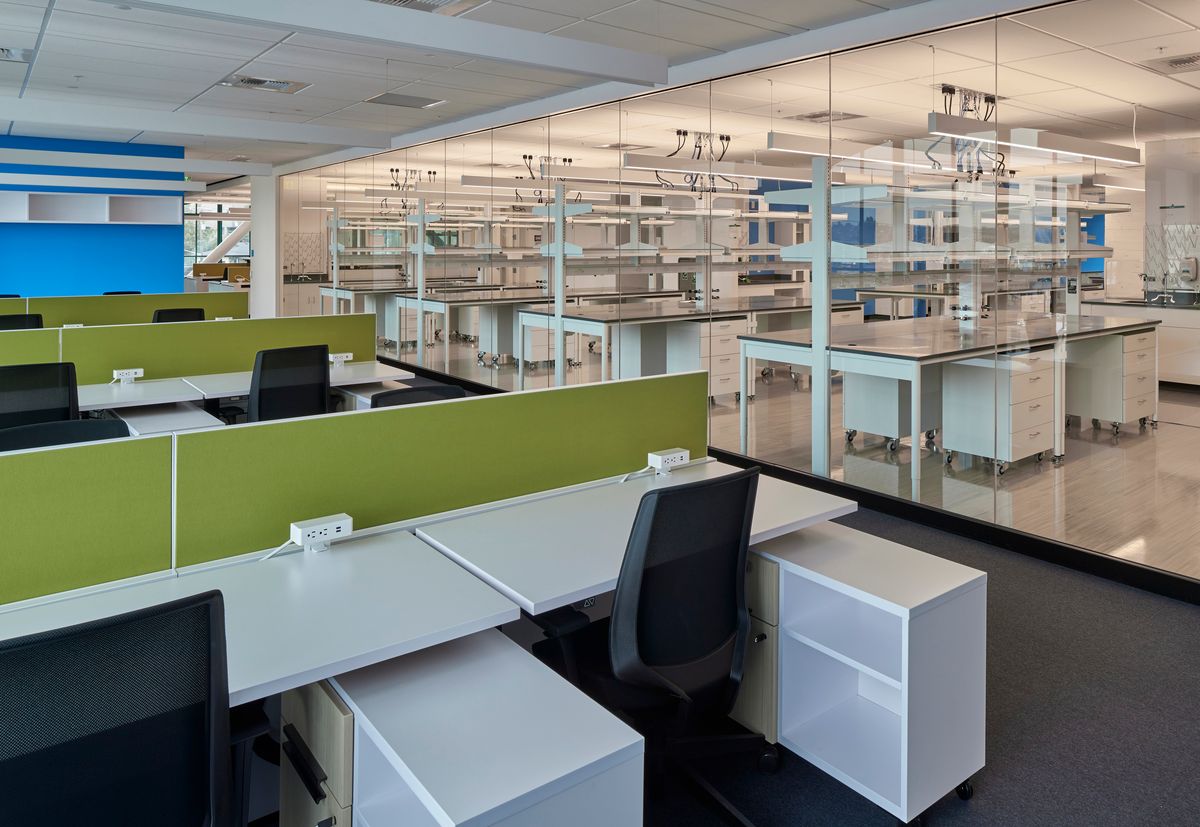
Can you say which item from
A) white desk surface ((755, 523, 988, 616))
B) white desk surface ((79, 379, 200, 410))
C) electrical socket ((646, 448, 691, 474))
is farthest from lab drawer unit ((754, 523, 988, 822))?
white desk surface ((79, 379, 200, 410))

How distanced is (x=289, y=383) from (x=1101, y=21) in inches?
159

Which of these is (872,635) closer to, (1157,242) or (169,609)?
(169,609)

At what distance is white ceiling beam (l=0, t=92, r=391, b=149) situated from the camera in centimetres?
646

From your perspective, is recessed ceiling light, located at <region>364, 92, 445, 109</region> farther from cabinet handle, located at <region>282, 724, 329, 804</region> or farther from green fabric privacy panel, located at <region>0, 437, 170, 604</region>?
cabinet handle, located at <region>282, 724, 329, 804</region>

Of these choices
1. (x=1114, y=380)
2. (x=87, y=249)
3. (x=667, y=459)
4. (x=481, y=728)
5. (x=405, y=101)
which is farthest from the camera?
(x=87, y=249)

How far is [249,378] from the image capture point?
497 centimetres

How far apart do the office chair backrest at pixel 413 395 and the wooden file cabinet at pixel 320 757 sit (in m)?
1.75

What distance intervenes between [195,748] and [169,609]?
26 cm

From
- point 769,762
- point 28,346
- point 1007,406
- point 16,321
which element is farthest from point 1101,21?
point 16,321

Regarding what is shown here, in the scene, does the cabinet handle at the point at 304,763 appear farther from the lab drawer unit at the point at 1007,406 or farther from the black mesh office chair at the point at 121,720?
the lab drawer unit at the point at 1007,406

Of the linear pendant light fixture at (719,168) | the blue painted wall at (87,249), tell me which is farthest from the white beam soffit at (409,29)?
the blue painted wall at (87,249)

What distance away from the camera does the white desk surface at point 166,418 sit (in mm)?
3895

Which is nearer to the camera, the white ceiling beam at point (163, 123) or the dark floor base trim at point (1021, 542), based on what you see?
the dark floor base trim at point (1021, 542)

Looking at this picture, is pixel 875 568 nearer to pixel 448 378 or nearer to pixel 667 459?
pixel 667 459
